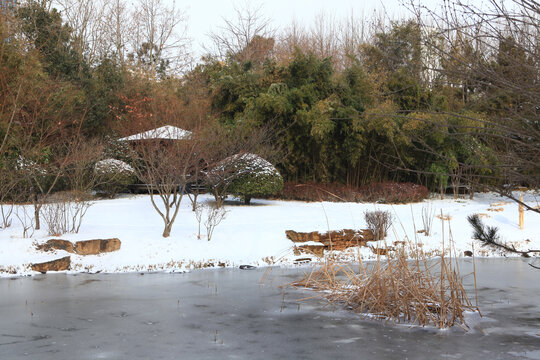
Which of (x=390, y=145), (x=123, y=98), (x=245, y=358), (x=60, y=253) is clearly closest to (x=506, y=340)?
(x=245, y=358)

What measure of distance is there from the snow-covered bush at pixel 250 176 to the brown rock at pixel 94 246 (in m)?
5.56

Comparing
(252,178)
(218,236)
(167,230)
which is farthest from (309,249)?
(252,178)

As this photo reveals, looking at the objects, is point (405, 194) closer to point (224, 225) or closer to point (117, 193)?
point (224, 225)

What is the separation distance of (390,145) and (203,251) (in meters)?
9.95

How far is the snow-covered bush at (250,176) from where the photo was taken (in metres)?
16.0

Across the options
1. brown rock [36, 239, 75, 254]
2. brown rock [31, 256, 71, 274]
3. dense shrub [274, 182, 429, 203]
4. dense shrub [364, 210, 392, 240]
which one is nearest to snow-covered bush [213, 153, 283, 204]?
dense shrub [274, 182, 429, 203]

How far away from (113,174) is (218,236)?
7.64 m

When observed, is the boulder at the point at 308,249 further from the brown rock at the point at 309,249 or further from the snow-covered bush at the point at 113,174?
the snow-covered bush at the point at 113,174

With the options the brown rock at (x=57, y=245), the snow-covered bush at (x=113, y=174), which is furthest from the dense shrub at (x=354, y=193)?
the brown rock at (x=57, y=245)

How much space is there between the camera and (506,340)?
18.7 ft

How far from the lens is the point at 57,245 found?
10570mm

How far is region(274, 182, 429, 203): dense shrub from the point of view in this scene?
724 inches

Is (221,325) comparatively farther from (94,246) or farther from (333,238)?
(333,238)

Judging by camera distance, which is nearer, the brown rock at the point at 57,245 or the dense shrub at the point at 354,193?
the brown rock at the point at 57,245
